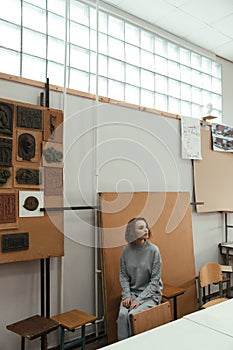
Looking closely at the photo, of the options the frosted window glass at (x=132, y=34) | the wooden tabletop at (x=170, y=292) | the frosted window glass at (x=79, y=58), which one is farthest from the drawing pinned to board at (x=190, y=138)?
the wooden tabletop at (x=170, y=292)

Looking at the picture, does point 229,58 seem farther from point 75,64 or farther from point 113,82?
point 75,64

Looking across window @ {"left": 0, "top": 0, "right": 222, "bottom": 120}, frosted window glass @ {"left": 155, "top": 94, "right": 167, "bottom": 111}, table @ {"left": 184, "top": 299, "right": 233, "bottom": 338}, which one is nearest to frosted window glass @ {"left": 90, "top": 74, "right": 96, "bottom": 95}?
window @ {"left": 0, "top": 0, "right": 222, "bottom": 120}

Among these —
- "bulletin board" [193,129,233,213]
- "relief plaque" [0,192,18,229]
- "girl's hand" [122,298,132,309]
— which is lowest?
"girl's hand" [122,298,132,309]

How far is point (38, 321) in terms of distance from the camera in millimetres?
2377

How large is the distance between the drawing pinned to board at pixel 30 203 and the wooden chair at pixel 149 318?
3.89 ft

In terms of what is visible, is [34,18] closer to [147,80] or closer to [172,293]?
[147,80]

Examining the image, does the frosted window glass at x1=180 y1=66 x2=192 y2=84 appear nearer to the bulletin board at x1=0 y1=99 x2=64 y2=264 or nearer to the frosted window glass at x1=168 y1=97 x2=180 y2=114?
the frosted window glass at x1=168 y1=97 x2=180 y2=114

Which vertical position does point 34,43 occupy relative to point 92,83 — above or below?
above

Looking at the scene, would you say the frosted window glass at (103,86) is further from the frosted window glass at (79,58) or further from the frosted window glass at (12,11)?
the frosted window glass at (12,11)

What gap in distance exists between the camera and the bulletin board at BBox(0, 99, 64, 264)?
2.46m

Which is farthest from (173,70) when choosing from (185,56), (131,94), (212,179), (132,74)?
(212,179)

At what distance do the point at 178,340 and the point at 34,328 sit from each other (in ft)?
3.66

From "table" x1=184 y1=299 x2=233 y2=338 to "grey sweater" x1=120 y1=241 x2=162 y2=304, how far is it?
0.69m

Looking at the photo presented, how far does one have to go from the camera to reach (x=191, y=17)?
382 centimetres
